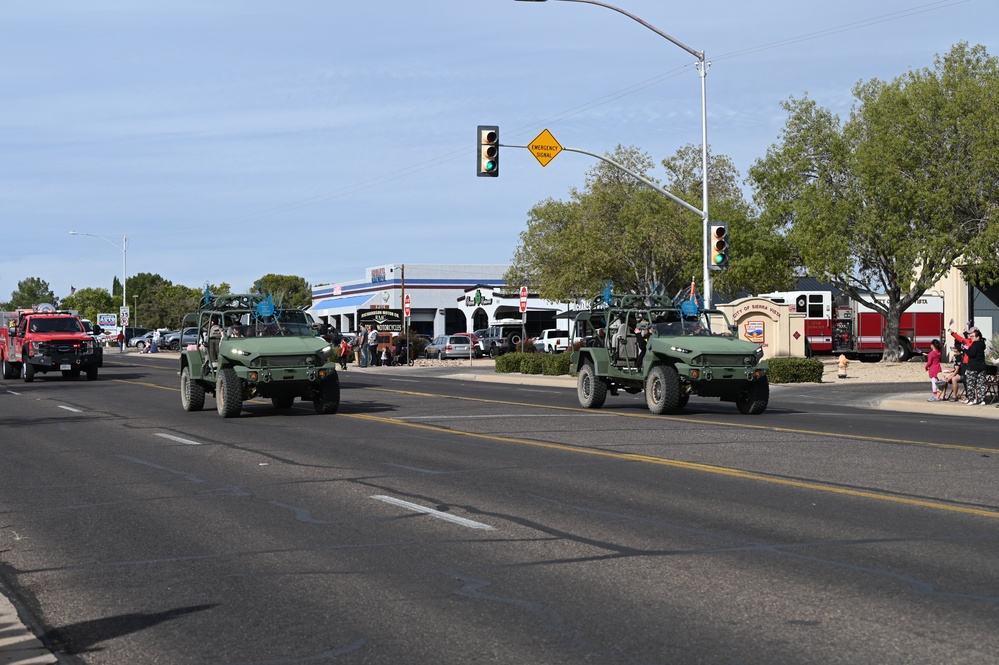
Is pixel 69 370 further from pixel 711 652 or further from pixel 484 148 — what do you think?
pixel 711 652

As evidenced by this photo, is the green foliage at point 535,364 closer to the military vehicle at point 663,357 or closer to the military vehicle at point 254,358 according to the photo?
the military vehicle at point 663,357

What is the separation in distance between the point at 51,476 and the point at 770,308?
1382 inches

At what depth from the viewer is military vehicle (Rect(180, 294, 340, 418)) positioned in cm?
2134

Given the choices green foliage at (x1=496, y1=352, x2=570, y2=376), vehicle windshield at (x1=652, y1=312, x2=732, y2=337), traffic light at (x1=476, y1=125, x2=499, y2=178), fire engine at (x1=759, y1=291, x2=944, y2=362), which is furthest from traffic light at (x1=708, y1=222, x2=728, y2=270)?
fire engine at (x1=759, y1=291, x2=944, y2=362)

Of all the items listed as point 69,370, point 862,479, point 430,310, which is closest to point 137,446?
point 862,479

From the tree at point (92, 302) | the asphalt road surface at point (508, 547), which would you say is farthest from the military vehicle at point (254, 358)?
the tree at point (92, 302)

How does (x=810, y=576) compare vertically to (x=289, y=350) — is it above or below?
below

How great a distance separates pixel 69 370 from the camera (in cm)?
4262

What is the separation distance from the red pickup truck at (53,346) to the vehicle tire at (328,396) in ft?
68.7

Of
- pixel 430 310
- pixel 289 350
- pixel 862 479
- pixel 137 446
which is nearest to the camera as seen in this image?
pixel 862 479

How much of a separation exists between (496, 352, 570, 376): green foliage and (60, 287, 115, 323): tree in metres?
122

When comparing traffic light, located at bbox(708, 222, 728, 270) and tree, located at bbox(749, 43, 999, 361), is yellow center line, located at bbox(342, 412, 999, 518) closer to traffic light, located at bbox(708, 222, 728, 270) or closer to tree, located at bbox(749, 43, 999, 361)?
traffic light, located at bbox(708, 222, 728, 270)

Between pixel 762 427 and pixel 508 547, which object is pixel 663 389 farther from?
pixel 508 547

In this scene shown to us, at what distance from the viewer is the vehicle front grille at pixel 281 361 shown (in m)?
21.3
